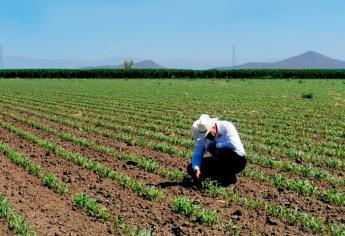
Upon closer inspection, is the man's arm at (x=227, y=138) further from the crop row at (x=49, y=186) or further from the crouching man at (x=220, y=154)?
the crop row at (x=49, y=186)

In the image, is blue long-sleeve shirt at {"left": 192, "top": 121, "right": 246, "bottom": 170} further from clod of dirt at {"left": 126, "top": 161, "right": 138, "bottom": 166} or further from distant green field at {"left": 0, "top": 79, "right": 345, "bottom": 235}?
clod of dirt at {"left": 126, "top": 161, "right": 138, "bottom": 166}

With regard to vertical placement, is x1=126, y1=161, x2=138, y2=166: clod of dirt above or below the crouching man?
below

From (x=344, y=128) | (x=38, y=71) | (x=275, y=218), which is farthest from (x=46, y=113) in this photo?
(x=38, y=71)

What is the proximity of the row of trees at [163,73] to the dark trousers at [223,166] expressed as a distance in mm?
65339

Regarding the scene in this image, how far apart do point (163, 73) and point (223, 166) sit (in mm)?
70679

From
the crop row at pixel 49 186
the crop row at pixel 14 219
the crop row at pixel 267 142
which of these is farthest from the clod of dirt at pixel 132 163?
the crop row at pixel 14 219

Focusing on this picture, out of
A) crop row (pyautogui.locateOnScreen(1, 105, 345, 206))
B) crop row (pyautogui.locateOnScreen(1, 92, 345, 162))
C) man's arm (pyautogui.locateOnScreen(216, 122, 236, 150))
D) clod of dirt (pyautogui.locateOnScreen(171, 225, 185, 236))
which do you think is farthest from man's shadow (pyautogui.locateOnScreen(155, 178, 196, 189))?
crop row (pyautogui.locateOnScreen(1, 92, 345, 162))

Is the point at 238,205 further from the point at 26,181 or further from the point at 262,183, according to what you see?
the point at 26,181

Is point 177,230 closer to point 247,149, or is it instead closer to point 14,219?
point 14,219

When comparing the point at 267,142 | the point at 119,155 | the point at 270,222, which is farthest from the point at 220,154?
the point at 267,142

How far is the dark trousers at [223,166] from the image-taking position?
8.96 m

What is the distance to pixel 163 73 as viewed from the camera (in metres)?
79.4

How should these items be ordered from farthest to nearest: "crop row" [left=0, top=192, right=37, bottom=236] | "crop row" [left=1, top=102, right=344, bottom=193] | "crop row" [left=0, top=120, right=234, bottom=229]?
"crop row" [left=1, top=102, right=344, bottom=193] < "crop row" [left=0, top=120, right=234, bottom=229] < "crop row" [left=0, top=192, right=37, bottom=236]

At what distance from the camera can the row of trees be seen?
73812mm
